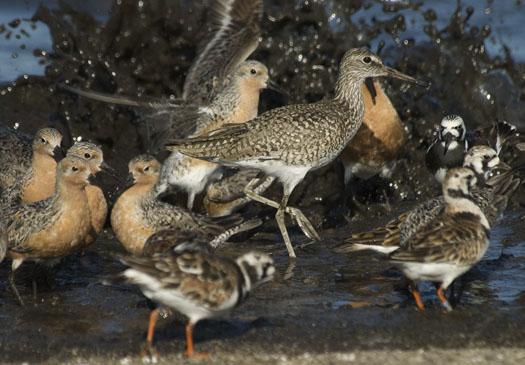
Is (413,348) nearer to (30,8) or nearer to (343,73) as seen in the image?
(343,73)

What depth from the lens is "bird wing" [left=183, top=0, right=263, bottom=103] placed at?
12328 millimetres

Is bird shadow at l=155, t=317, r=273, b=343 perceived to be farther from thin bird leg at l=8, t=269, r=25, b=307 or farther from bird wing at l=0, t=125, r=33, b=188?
bird wing at l=0, t=125, r=33, b=188

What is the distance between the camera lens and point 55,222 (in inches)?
354

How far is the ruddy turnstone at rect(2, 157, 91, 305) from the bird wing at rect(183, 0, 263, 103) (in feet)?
10.5

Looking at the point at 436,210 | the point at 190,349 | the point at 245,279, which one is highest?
the point at 436,210

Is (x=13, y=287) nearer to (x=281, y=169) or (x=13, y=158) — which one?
(x=281, y=169)

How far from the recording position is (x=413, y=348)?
292 inches

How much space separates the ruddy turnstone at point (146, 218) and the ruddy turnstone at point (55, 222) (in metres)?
0.30

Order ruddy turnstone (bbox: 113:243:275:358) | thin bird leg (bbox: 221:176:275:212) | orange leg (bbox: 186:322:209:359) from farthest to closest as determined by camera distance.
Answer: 1. thin bird leg (bbox: 221:176:275:212)
2. orange leg (bbox: 186:322:209:359)
3. ruddy turnstone (bbox: 113:243:275:358)

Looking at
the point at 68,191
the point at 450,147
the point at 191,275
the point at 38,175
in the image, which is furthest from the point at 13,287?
the point at 450,147

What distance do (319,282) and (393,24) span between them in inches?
220

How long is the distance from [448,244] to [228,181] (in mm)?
4032

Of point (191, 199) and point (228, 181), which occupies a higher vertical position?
point (228, 181)

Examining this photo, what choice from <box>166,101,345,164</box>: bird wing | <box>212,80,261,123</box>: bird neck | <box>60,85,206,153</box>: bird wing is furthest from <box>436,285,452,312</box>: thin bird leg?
<box>60,85,206,153</box>: bird wing
